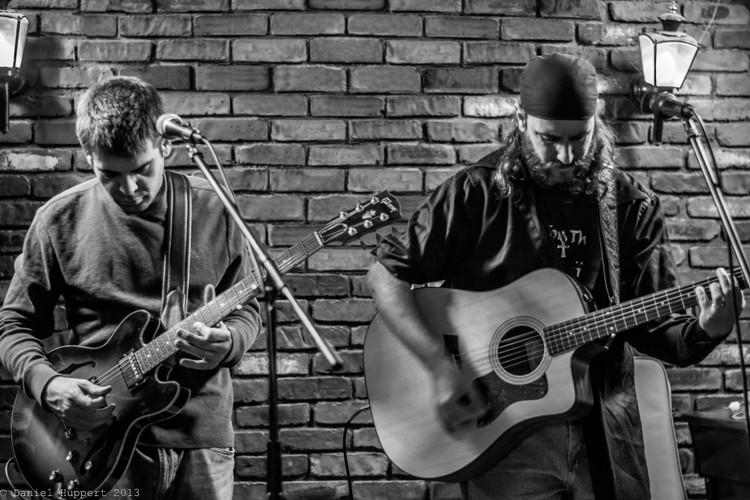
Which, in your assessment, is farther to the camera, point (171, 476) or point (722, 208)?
point (171, 476)

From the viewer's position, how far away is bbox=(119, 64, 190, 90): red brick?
3.20m

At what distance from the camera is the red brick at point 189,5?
3213mm

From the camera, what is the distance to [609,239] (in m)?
2.42

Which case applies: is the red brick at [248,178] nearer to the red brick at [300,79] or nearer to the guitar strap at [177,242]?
the red brick at [300,79]

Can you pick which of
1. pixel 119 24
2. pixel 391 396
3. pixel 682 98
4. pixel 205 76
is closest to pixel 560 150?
pixel 391 396

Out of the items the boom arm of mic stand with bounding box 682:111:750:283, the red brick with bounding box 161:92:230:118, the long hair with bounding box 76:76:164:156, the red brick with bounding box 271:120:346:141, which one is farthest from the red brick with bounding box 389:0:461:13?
the boom arm of mic stand with bounding box 682:111:750:283

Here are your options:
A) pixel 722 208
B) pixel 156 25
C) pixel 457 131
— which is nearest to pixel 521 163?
pixel 722 208

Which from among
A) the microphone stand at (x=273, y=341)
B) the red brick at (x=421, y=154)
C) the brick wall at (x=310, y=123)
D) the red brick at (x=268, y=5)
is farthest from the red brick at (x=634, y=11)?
the microphone stand at (x=273, y=341)

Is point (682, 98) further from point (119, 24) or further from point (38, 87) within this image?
point (38, 87)

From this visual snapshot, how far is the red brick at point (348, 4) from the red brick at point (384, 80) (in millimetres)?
232

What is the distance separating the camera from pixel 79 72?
10.5 ft

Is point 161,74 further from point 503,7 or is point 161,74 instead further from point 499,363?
point 499,363

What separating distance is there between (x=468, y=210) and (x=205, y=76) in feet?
4.11

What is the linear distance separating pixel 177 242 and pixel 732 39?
229 cm
